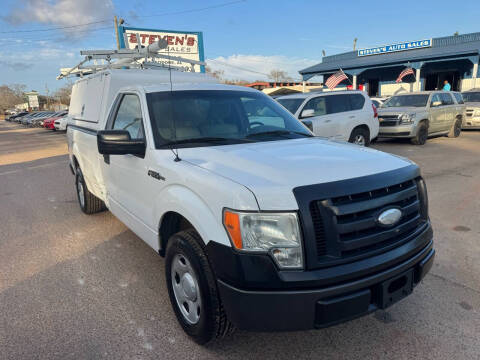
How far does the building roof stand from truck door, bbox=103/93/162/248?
961 inches

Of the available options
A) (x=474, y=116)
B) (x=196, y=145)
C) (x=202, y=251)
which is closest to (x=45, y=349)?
(x=202, y=251)

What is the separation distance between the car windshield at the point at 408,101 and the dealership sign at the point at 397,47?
1744cm

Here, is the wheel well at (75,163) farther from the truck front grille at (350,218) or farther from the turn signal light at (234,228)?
the truck front grille at (350,218)

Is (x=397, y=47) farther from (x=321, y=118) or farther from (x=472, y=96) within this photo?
(x=321, y=118)

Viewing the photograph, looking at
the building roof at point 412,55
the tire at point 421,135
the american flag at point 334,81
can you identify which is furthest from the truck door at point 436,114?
the building roof at point 412,55

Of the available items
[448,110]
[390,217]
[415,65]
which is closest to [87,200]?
[390,217]

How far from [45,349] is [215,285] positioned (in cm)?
139

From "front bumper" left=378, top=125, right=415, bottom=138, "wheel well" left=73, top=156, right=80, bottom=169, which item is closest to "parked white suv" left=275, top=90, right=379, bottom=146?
"front bumper" left=378, top=125, right=415, bottom=138

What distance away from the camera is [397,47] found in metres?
28.2

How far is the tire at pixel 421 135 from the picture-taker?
11750 mm

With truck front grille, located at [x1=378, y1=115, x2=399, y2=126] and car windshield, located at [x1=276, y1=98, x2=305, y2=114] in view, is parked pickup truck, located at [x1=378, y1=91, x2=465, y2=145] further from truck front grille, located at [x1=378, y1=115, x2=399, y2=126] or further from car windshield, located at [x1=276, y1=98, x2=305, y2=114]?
car windshield, located at [x1=276, y1=98, x2=305, y2=114]

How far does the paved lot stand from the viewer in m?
2.49

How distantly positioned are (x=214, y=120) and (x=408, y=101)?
11.4 meters

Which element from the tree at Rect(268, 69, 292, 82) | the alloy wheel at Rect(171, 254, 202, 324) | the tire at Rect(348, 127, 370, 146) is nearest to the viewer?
the alloy wheel at Rect(171, 254, 202, 324)
